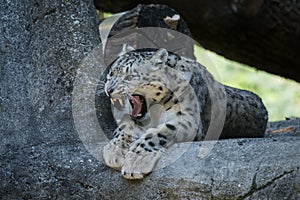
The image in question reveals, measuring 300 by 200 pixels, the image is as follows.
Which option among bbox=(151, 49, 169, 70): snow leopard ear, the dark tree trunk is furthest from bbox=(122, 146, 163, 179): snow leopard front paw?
the dark tree trunk

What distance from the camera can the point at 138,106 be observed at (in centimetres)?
443

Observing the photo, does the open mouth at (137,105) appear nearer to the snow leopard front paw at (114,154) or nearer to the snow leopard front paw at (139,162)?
the snow leopard front paw at (114,154)

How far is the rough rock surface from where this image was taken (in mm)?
3699

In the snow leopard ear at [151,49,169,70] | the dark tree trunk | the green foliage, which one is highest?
the snow leopard ear at [151,49,169,70]

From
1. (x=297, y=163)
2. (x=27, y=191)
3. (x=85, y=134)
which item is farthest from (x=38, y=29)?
(x=297, y=163)

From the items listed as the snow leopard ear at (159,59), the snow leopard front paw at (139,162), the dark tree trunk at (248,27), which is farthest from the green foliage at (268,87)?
the snow leopard front paw at (139,162)

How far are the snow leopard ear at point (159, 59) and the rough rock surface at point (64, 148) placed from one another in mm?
408

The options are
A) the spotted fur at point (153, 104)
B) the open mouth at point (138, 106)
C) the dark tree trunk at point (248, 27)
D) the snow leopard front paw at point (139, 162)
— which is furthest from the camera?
the dark tree trunk at point (248, 27)

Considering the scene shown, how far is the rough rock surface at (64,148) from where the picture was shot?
12.1 ft

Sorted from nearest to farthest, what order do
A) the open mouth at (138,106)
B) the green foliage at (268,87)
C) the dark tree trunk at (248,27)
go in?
the open mouth at (138,106), the dark tree trunk at (248,27), the green foliage at (268,87)

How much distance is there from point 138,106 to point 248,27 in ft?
8.75

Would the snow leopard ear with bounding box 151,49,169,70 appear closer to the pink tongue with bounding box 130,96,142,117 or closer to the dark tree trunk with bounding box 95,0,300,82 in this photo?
the pink tongue with bounding box 130,96,142,117

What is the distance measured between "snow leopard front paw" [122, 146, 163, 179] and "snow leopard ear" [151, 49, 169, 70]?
58 cm

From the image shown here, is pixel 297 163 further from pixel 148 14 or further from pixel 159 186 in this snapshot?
pixel 148 14
